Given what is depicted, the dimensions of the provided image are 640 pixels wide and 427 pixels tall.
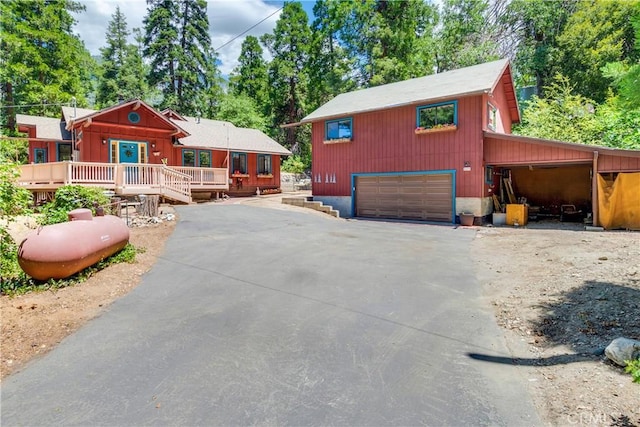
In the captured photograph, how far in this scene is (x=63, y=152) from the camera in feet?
63.7

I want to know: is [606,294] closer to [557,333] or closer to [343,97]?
[557,333]

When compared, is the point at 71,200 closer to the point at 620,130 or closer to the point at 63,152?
the point at 63,152

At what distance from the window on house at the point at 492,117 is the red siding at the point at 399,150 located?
1022 mm

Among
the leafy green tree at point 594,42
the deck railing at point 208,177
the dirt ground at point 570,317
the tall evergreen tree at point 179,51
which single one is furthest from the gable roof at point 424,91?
the tall evergreen tree at point 179,51

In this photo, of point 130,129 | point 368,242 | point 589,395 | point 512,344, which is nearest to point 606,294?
point 512,344

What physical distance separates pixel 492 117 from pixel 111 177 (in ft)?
55.3

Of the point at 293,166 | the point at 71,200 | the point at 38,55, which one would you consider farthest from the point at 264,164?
the point at 38,55

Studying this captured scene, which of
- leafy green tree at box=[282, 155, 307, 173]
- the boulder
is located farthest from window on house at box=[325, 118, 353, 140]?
the boulder

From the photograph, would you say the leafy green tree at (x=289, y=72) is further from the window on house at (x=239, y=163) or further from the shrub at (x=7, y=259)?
the shrub at (x=7, y=259)

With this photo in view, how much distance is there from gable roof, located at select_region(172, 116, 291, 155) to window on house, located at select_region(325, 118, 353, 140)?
21.4 feet

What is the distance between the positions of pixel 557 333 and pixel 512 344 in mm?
633

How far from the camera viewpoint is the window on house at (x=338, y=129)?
58.7 ft

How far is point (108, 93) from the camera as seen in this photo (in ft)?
121

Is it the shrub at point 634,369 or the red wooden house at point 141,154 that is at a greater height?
the red wooden house at point 141,154
